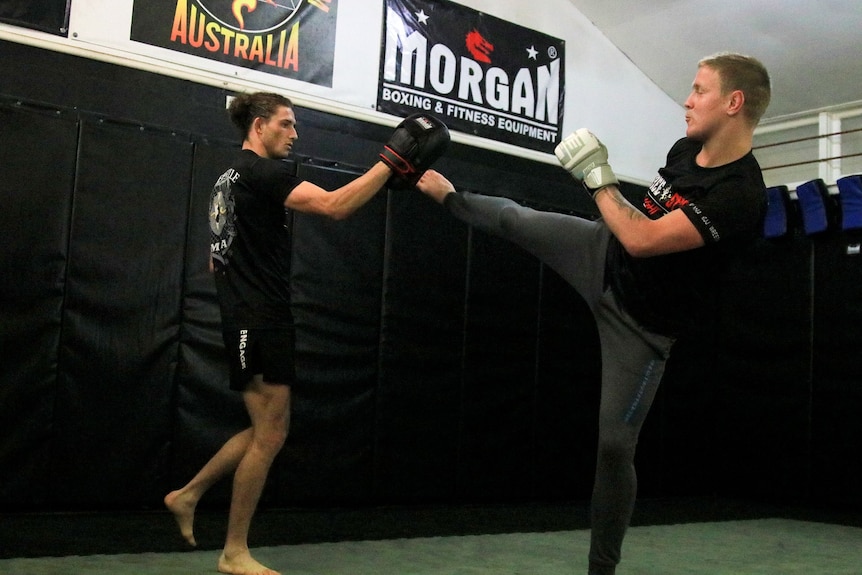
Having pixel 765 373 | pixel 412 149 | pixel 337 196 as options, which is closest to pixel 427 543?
pixel 337 196

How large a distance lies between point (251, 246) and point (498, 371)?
272 centimetres

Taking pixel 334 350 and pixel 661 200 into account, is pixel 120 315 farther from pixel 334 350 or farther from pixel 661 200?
pixel 661 200

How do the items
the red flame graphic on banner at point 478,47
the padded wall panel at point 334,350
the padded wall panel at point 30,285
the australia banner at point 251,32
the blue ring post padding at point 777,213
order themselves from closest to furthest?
1. the padded wall panel at point 30,285
2. the australia banner at point 251,32
3. the padded wall panel at point 334,350
4. the red flame graphic on banner at point 478,47
5. the blue ring post padding at point 777,213

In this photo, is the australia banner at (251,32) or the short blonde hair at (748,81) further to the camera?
the australia banner at (251,32)

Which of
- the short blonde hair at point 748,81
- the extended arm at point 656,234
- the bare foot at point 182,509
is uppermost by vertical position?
the short blonde hair at point 748,81

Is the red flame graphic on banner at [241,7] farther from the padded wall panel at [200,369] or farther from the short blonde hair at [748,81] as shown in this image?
the short blonde hair at [748,81]

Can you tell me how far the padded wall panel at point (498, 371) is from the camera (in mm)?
5074

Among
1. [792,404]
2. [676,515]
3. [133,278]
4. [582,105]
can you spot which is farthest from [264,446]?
[792,404]

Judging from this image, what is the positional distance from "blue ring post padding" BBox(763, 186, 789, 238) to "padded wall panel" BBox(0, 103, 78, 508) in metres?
4.56

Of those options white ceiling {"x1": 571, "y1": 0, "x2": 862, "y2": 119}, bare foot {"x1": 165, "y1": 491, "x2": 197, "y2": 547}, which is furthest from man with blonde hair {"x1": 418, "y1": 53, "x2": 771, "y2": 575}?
white ceiling {"x1": 571, "y1": 0, "x2": 862, "y2": 119}

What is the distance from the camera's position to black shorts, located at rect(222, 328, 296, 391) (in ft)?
8.76

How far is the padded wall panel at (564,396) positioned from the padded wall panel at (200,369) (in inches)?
79.2

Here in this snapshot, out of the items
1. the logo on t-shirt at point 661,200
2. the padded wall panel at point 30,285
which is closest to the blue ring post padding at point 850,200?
the logo on t-shirt at point 661,200

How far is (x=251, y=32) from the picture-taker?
454 cm
